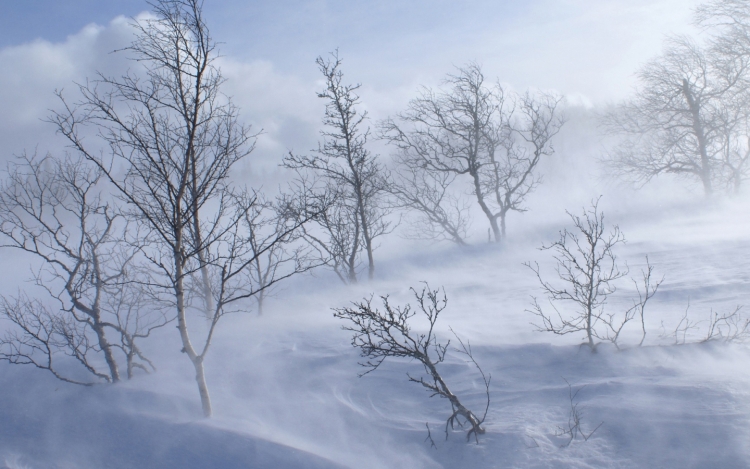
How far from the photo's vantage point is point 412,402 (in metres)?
6.25

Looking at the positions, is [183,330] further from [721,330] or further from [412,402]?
[721,330]

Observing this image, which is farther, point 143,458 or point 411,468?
point 143,458

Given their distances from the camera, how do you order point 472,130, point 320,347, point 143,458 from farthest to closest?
point 472,130 < point 320,347 < point 143,458

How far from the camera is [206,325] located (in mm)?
12164

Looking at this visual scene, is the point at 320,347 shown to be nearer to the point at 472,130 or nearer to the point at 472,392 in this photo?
the point at 472,392

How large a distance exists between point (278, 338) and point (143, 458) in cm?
372

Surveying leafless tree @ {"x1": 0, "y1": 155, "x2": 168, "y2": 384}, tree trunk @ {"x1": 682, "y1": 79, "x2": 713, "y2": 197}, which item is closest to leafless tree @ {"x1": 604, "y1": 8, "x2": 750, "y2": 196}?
tree trunk @ {"x1": 682, "y1": 79, "x2": 713, "y2": 197}

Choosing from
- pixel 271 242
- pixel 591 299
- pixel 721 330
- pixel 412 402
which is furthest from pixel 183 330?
pixel 721 330

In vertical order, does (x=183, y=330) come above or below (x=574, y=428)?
above

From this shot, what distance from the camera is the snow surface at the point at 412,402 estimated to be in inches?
184

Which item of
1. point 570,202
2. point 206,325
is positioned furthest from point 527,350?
point 570,202

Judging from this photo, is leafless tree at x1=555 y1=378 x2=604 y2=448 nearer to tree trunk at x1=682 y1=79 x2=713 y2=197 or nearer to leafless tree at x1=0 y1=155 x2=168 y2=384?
leafless tree at x1=0 y1=155 x2=168 y2=384

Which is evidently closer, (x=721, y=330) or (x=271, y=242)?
(x=721, y=330)

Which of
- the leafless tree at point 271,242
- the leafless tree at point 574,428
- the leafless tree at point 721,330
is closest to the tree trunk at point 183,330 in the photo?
the leafless tree at point 271,242
